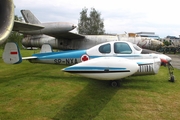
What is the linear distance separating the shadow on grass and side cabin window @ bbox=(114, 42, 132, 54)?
1421 mm

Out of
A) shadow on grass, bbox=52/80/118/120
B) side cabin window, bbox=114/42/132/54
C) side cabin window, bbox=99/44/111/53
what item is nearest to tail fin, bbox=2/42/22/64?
shadow on grass, bbox=52/80/118/120

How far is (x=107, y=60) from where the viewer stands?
5.01 meters

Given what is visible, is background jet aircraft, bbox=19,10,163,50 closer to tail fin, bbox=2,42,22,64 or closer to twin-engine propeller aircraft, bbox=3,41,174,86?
twin-engine propeller aircraft, bbox=3,41,174,86

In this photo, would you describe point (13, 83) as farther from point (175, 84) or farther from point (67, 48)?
point (67, 48)

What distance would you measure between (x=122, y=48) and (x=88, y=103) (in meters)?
3.09

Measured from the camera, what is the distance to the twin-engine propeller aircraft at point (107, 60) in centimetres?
477

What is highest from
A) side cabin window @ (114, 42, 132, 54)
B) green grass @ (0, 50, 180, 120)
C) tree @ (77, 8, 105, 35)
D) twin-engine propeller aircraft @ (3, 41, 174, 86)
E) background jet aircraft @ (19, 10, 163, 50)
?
tree @ (77, 8, 105, 35)

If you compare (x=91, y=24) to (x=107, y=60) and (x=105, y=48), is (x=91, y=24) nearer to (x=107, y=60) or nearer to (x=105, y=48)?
(x=105, y=48)

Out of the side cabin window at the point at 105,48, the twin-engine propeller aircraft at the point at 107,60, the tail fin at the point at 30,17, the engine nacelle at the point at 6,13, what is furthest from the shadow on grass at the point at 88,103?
the tail fin at the point at 30,17

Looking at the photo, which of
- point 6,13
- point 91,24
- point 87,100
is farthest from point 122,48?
point 91,24

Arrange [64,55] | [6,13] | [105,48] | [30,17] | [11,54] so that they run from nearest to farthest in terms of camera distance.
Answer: [6,13] → [11,54] → [105,48] → [64,55] → [30,17]

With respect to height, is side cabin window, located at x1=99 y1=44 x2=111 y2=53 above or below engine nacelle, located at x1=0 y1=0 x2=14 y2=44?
below

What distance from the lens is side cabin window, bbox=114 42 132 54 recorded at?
277 inches

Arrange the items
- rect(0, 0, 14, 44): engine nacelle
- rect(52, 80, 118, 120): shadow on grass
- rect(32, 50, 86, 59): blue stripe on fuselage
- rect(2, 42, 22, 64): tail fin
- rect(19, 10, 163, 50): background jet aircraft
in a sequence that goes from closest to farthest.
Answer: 1. rect(0, 0, 14, 44): engine nacelle
2. rect(52, 80, 118, 120): shadow on grass
3. rect(2, 42, 22, 64): tail fin
4. rect(32, 50, 86, 59): blue stripe on fuselage
5. rect(19, 10, 163, 50): background jet aircraft
